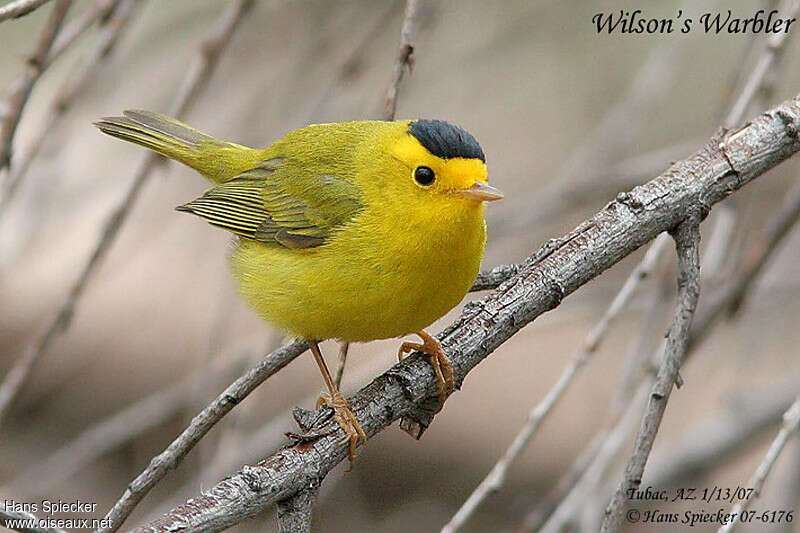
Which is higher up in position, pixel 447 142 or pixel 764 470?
pixel 447 142

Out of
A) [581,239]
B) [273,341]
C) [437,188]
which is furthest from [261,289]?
[581,239]

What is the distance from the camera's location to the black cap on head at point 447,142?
3555mm

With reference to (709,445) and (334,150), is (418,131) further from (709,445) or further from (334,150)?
(709,445)

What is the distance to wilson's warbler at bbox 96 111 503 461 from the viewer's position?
136 inches

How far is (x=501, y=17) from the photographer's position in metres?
6.71

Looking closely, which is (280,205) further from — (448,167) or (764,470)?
(764,470)

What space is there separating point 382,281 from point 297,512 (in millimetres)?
1168

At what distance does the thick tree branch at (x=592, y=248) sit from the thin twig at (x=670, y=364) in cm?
9

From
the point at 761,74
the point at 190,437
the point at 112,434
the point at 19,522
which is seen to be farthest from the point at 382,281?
the point at 112,434

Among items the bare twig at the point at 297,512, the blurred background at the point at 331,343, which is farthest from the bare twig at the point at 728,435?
the bare twig at the point at 297,512

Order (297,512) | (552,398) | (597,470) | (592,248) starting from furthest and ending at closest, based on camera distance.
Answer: (597,470) → (552,398) → (592,248) → (297,512)

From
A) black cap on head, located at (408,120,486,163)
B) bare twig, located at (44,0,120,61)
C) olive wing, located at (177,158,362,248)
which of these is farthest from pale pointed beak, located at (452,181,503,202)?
bare twig, located at (44,0,120,61)

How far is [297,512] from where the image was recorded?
8.20 feet

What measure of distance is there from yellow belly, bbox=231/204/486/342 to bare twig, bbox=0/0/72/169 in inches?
45.6
